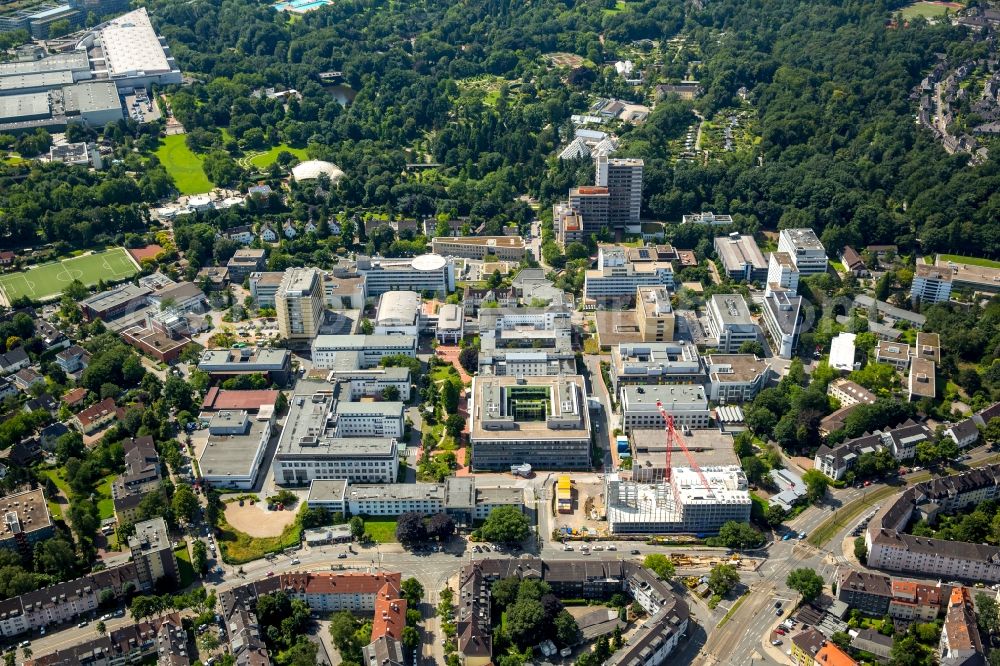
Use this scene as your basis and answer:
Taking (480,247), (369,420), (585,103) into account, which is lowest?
(369,420)

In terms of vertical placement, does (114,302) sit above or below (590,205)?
below

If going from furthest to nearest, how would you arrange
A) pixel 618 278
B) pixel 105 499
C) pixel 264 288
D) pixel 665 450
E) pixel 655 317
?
pixel 264 288 < pixel 618 278 < pixel 655 317 < pixel 665 450 < pixel 105 499

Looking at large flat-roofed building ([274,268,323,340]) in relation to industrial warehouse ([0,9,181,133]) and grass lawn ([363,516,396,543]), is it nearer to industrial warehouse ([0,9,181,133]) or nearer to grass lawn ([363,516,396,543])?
grass lawn ([363,516,396,543])

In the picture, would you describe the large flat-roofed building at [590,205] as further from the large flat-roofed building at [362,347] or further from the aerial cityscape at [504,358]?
the large flat-roofed building at [362,347]

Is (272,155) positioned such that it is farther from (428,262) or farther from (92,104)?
(428,262)

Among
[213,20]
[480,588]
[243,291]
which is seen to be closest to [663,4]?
[213,20]

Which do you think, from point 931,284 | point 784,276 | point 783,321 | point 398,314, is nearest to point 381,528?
point 398,314

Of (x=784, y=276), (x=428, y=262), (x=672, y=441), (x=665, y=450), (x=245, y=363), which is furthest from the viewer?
(x=428, y=262)

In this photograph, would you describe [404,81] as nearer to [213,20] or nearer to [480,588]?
[213,20]
